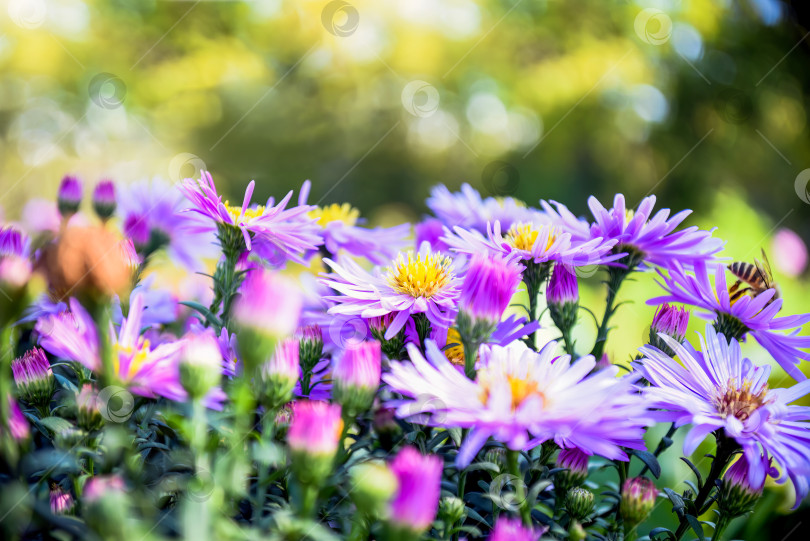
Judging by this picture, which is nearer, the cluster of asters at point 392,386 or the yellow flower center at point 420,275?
the cluster of asters at point 392,386

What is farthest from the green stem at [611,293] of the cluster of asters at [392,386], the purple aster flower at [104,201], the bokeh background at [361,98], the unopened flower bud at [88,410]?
the bokeh background at [361,98]

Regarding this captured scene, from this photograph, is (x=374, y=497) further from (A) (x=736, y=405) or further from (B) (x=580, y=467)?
(A) (x=736, y=405)

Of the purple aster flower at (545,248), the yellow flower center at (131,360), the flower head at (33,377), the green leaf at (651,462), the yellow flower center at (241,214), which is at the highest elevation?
the yellow flower center at (241,214)

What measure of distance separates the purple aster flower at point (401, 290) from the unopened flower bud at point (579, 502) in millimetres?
183

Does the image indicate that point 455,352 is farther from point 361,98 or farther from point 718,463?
point 361,98

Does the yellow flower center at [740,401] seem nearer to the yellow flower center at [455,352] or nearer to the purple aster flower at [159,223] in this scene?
the yellow flower center at [455,352]

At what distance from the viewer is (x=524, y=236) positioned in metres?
0.72

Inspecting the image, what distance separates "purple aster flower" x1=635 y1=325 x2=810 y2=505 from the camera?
0.49m

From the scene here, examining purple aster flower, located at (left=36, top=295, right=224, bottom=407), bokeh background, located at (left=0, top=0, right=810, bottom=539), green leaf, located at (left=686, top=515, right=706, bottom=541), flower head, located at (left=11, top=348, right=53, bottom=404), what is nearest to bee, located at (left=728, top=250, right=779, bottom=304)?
green leaf, located at (left=686, top=515, right=706, bottom=541)

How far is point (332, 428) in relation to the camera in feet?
1.24

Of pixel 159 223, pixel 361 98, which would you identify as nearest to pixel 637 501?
pixel 159 223

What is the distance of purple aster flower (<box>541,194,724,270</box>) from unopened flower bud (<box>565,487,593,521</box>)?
26cm

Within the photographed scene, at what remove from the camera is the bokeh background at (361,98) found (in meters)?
7.18

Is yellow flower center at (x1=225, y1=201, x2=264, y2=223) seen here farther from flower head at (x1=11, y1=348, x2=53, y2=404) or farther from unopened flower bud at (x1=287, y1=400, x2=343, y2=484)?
unopened flower bud at (x1=287, y1=400, x2=343, y2=484)
